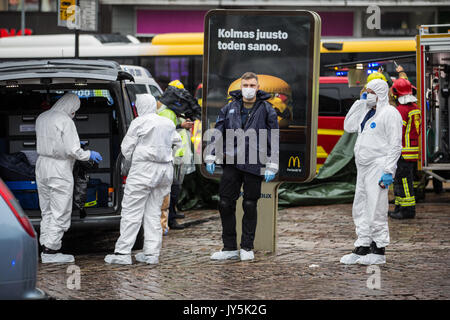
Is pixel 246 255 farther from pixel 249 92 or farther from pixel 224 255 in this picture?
pixel 249 92

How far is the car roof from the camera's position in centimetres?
868

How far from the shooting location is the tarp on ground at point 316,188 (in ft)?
43.3

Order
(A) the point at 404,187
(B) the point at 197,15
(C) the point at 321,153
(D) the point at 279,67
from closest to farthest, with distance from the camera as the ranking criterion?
(D) the point at 279,67, (A) the point at 404,187, (C) the point at 321,153, (B) the point at 197,15

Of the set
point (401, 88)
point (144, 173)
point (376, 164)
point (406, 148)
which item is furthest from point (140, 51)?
point (376, 164)

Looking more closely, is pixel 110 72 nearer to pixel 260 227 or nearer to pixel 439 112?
pixel 260 227

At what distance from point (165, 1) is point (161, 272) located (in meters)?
22.3

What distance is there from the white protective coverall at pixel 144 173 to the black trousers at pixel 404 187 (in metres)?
4.56

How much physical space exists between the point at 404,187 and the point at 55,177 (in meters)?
5.58

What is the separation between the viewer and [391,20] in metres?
28.2

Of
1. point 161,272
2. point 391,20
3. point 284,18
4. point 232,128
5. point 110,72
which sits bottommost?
point 161,272

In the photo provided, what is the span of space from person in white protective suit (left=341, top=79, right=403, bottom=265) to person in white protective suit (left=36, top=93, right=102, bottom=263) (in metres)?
2.87

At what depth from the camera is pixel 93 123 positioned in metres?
10.1

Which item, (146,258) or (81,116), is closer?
(146,258)
